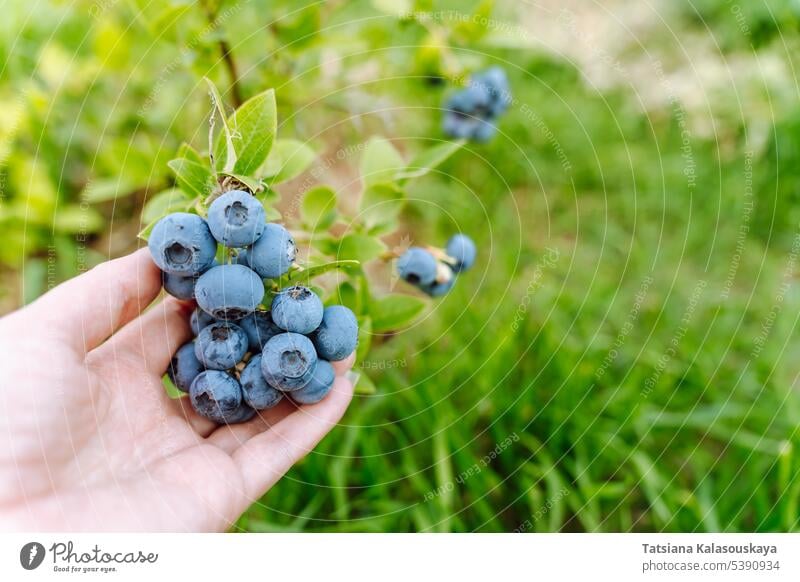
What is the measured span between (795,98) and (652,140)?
1.35 ft

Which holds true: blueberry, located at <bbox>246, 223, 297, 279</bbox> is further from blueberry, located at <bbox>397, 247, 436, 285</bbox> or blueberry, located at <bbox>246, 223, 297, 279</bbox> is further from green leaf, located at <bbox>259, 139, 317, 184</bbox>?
blueberry, located at <bbox>397, 247, 436, 285</bbox>

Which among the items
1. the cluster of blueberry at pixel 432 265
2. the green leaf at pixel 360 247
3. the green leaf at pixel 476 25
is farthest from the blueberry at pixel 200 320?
the green leaf at pixel 476 25

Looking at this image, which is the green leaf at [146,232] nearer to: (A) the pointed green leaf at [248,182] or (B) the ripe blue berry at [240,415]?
(A) the pointed green leaf at [248,182]

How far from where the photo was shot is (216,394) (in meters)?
0.90

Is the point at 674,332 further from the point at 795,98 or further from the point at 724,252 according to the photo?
the point at 795,98

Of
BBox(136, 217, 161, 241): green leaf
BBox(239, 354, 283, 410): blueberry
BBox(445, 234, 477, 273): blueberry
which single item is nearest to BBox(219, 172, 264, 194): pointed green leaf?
BBox(136, 217, 161, 241): green leaf

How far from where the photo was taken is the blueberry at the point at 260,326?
2.90ft

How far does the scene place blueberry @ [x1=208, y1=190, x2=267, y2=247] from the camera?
759 millimetres

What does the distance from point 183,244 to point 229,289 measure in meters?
0.08

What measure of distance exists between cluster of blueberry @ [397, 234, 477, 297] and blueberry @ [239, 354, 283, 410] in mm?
311

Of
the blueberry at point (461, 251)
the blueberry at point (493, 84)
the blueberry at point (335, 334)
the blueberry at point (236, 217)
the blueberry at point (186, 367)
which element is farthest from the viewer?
the blueberry at point (493, 84)

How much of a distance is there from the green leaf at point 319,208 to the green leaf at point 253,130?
0.16 m

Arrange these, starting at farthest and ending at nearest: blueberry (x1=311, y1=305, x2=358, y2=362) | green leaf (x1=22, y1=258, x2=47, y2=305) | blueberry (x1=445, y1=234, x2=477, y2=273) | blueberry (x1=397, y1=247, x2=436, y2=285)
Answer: green leaf (x1=22, y1=258, x2=47, y2=305), blueberry (x1=445, y1=234, x2=477, y2=273), blueberry (x1=397, y1=247, x2=436, y2=285), blueberry (x1=311, y1=305, x2=358, y2=362)
